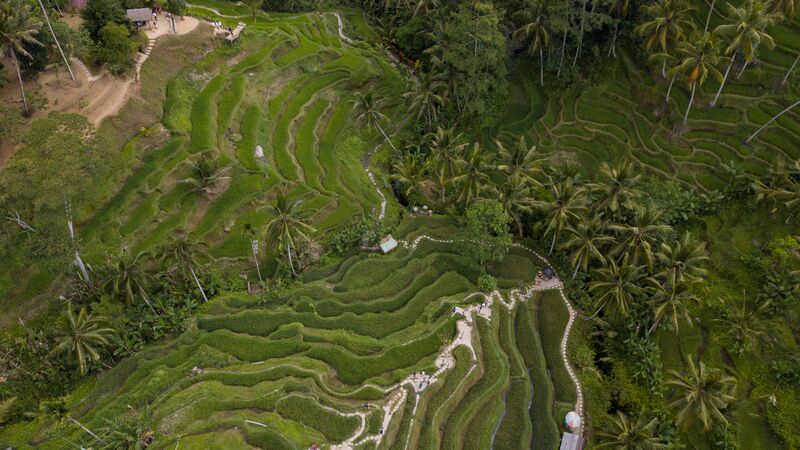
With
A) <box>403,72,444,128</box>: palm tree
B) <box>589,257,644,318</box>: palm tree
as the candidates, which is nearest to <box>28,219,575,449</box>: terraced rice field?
<box>589,257,644,318</box>: palm tree

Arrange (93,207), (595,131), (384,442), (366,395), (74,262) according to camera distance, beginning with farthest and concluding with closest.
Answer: (595,131), (93,207), (74,262), (366,395), (384,442)

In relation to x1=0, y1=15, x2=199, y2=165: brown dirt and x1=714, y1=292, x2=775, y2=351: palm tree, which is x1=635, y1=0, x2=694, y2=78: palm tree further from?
x1=0, y1=15, x2=199, y2=165: brown dirt

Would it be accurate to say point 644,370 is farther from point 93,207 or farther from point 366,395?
point 93,207

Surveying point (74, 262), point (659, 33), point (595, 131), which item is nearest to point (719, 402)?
point (595, 131)

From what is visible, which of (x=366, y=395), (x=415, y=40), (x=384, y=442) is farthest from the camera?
(x=415, y=40)

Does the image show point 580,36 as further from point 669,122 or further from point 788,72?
point 788,72

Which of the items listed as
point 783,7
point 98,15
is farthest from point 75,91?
point 783,7

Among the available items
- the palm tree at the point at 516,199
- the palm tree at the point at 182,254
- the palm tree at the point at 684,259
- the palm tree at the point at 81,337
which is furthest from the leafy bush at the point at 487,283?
the palm tree at the point at 81,337

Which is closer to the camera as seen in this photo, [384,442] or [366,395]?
[384,442]
